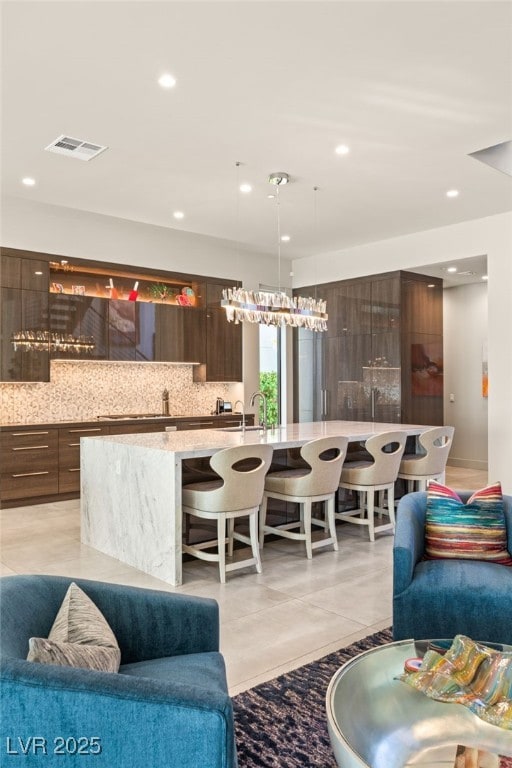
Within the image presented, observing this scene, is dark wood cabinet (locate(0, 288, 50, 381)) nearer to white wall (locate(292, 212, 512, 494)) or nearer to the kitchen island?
the kitchen island

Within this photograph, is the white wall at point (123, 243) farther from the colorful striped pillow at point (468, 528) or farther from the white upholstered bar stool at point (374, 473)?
the colorful striped pillow at point (468, 528)

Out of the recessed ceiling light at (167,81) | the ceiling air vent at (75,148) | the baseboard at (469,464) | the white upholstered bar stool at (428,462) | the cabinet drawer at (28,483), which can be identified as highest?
the recessed ceiling light at (167,81)

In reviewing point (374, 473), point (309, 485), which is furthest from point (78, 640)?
point (374, 473)

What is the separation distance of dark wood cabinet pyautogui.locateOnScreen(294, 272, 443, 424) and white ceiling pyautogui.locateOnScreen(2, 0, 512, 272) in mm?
1758

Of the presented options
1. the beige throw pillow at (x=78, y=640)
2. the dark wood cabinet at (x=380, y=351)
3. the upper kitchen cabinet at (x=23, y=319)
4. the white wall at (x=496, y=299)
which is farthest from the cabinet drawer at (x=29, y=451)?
the white wall at (x=496, y=299)

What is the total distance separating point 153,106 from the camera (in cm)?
424

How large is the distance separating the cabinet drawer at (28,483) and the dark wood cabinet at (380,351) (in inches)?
168

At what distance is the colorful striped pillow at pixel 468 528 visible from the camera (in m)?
2.98

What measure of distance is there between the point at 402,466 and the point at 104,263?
4492 mm

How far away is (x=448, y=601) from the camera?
2627mm

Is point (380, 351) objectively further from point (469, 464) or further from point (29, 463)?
point (29, 463)

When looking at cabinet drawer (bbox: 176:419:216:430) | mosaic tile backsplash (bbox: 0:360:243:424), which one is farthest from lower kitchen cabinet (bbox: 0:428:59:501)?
cabinet drawer (bbox: 176:419:216:430)

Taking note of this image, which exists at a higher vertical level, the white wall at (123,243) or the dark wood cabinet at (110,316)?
the white wall at (123,243)

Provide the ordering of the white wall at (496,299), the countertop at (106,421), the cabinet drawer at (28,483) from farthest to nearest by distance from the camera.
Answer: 1. the white wall at (496,299)
2. the countertop at (106,421)
3. the cabinet drawer at (28,483)
